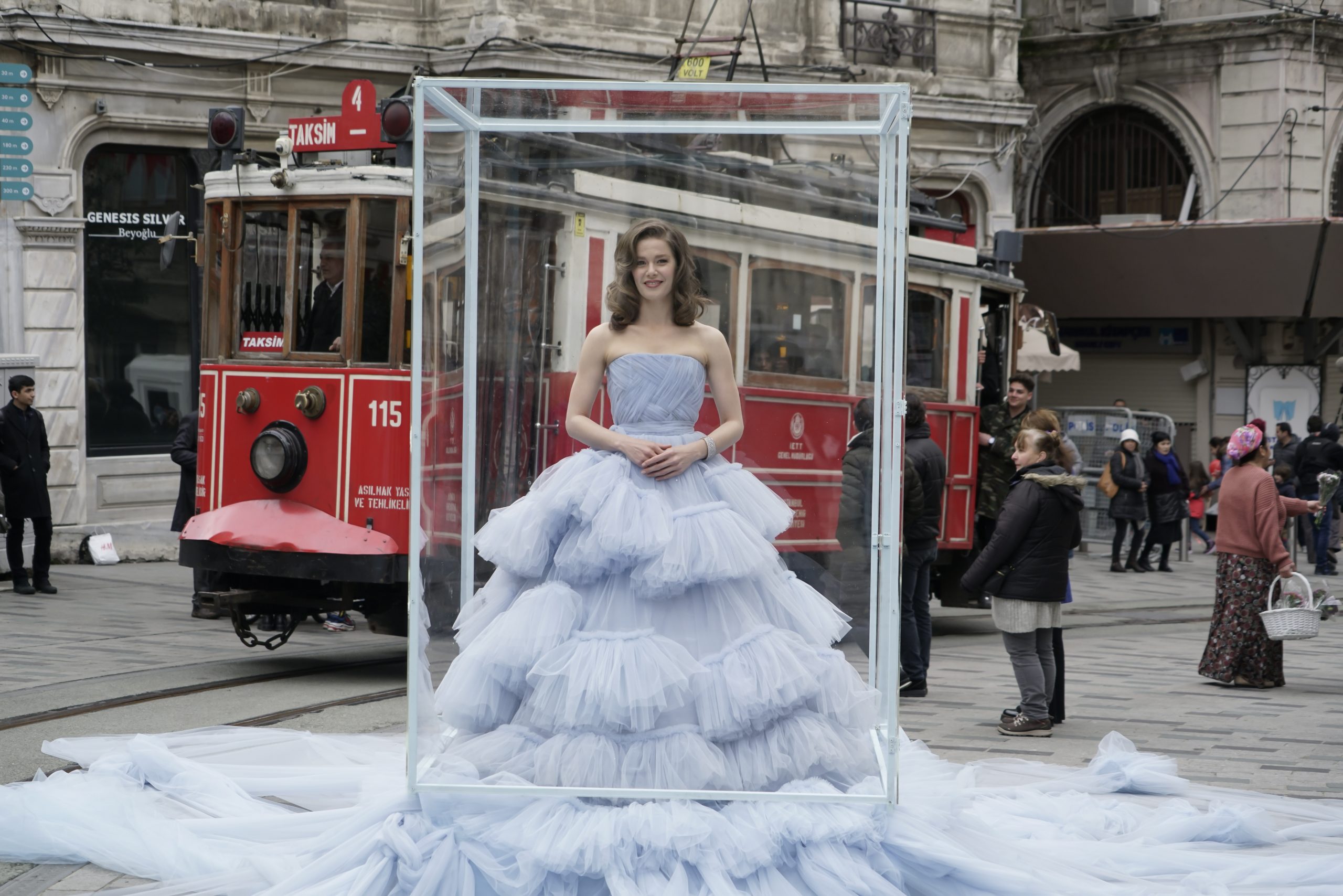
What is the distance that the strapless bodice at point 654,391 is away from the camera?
481 centimetres

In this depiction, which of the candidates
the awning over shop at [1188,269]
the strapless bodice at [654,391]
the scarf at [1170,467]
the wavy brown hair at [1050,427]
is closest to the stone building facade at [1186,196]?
the awning over shop at [1188,269]

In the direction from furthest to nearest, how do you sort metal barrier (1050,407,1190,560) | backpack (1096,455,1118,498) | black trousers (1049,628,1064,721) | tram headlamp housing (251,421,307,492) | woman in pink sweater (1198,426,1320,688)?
metal barrier (1050,407,1190,560)
backpack (1096,455,1118,498)
woman in pink sweater (1198,426,1320,688)
tram headlamp housing (251,421,307,492)
black trousers (1049,628,1064,721)

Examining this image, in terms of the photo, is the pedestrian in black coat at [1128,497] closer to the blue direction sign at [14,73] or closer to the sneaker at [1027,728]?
the sneaker at [1027,728]

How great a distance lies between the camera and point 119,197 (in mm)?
16031

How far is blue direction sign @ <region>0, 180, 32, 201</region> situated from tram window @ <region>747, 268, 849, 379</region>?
401 inches

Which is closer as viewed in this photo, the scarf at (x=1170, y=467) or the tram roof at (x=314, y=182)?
the tram roof at (x=314, y=182)

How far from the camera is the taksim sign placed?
887 centimetres

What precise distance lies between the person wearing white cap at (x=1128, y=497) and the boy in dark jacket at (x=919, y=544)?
9.87m

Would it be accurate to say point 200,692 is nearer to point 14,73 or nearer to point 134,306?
point 14,73

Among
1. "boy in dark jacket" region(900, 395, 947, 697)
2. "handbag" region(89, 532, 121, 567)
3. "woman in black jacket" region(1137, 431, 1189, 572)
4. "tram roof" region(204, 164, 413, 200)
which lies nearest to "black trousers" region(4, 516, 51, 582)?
"handbag" region(89, 532, 121, 567)

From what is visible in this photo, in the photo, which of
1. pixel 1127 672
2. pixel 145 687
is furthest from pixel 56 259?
pixel 1127 672

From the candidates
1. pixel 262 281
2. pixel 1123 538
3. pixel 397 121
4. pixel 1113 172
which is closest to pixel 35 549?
pixel 262 281

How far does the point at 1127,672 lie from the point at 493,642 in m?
6.66

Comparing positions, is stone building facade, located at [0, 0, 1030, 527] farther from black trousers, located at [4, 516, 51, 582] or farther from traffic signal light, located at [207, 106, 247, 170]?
traffic signal light, located at [207, 106, 247, 170]
